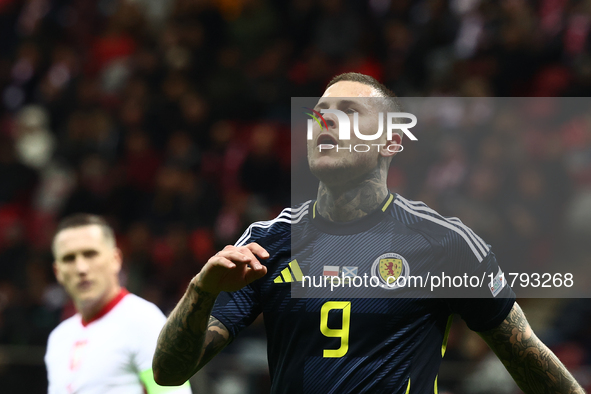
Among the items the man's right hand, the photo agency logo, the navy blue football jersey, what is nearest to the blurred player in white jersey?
the navy blue football jersey

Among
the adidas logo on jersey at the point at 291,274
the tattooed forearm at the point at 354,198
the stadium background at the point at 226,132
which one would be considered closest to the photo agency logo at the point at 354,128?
the tattooed forearm at the point at 354,198

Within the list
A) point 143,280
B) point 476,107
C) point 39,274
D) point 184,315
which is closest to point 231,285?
point 184,315

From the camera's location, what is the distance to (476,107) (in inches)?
252

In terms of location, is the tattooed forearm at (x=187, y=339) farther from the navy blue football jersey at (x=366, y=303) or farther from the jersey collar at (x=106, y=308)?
the jersey collar at (x=106, y=308)

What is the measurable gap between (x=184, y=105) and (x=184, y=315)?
6.50m

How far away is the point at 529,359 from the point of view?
2.66 m

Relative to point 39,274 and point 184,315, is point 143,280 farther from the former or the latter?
point 184,315

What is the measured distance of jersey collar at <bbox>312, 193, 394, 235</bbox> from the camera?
2.84 meters

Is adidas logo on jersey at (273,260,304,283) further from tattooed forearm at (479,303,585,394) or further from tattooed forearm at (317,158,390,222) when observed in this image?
tattooed forearm at (479,303,585,394)

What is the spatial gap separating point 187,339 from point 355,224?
2.58ft

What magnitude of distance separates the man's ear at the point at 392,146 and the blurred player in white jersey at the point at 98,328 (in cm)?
161

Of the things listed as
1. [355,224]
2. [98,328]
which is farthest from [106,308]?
[355,224]

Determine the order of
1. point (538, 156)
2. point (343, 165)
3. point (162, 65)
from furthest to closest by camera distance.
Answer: point (162, 65)
point (538, 156)
point (343, 165)

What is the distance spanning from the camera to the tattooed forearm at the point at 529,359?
8.69 ft
